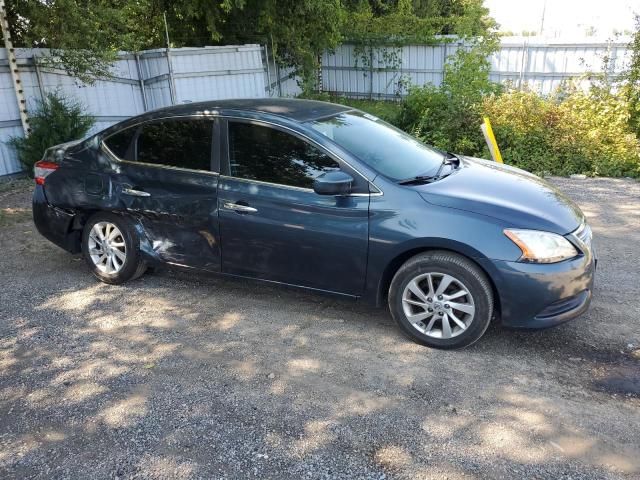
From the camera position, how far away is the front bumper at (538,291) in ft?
12.5

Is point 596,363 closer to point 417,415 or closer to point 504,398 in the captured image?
point 504,398

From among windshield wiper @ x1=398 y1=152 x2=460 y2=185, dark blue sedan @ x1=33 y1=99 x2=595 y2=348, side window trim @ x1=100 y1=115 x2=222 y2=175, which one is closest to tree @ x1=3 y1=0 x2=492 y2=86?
dark blue sedan @ x1=33 y1=99 x2=595 y2=348

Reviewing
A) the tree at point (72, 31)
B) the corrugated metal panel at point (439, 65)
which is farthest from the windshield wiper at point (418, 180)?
the corrugated metal panel at point (439, 65)

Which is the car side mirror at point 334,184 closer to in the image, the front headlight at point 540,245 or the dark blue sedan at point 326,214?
the dark blue sedan at point 326,214

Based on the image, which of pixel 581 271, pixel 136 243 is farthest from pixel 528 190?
pixel 136 243

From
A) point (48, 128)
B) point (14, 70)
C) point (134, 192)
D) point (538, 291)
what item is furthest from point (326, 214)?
point (14, 70)

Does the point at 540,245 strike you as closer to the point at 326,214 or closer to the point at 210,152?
the point at 326,214

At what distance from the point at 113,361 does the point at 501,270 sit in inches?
109

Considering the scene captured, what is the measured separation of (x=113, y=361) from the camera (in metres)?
4.12

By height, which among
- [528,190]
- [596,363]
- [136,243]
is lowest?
[596,363]

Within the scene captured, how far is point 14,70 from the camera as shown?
9.81 metres

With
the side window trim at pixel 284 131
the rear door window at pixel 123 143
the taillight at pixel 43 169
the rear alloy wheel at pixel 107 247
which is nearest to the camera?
the side window trim at pixel 284 131

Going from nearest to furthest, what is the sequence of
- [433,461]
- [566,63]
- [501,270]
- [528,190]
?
[433,461], [501,270], [528,190], [566,63]

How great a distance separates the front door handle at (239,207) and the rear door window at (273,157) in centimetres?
23
